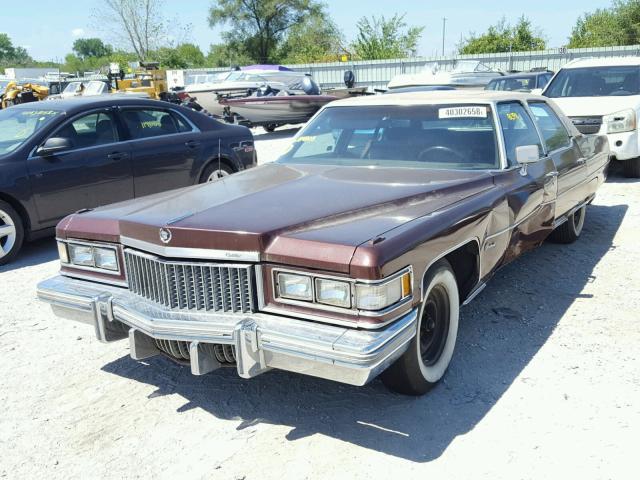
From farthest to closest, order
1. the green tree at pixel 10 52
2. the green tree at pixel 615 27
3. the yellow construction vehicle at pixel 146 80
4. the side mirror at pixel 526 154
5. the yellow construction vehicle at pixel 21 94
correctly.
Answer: the green tree at pixel 10 52 < the green tree at pixel 615 27 < the yellow construction vehicle at pixel 146 80 < the yellow construction vehicle at pixel 21 94 < the side mirror at pixel 526 154

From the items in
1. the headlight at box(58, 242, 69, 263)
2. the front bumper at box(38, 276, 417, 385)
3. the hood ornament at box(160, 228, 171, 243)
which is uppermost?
the hood ornament at box(160, 228, 171, 243)

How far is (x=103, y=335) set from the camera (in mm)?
3266

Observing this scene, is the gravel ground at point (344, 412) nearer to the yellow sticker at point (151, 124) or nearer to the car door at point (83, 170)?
the car door at point (83, 170)

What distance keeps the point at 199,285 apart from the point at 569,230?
4255mm

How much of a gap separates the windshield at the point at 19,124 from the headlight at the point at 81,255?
3.09m

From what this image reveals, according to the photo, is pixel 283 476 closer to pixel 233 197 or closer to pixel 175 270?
pixel 175 270

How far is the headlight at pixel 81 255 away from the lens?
346cm

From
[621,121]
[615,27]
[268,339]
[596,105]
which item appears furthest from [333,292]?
[615,27]

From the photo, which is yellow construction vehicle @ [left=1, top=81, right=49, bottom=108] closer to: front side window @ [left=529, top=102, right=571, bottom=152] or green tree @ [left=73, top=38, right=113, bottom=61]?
front side window @ [left=529, top=102, right=571, bottom=152]

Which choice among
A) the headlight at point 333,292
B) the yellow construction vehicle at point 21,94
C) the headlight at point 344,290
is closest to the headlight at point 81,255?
the headlight at point 344,290

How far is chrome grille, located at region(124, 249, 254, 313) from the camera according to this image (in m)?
2.80

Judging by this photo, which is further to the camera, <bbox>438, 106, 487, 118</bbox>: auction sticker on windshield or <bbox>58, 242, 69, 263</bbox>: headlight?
<bbox>438, 106, 487, 118</bbox>: auction sticker on windshield

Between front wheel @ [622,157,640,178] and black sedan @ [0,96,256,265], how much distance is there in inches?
228

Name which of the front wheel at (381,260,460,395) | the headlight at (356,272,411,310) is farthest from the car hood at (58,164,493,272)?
the front wheel at (381,260,460,395)
